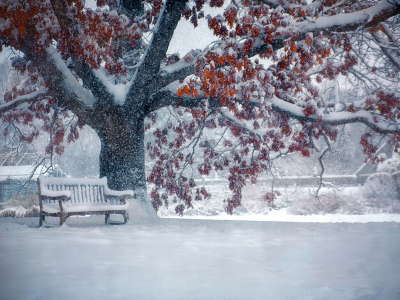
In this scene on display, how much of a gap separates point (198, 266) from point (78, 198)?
4.76 m

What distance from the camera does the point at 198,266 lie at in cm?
280

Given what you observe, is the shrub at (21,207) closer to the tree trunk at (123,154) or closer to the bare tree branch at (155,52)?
the tree trunk at (123,154)

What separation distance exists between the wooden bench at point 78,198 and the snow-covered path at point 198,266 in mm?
1314

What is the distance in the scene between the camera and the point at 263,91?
600 centimetres

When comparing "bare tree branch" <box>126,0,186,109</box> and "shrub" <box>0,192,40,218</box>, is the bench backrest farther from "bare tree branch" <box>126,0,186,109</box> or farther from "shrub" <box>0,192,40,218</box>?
"shrub" <box>0,192,40,218</box>

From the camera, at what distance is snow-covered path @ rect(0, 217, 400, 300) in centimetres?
218

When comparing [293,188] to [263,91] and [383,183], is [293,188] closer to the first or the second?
[383,183]

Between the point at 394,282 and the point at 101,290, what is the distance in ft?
7.56

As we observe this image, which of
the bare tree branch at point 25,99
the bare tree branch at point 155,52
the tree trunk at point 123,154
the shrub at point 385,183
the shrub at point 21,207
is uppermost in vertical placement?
the bare tree branch at point 155,52

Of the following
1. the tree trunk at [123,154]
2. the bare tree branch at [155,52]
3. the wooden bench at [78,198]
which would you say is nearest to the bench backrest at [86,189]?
the wooden bench at [78,198]

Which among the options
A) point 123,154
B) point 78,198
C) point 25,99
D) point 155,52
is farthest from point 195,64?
point 25,99

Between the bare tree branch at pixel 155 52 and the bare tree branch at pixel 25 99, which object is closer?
the bare tree branch at pixel 155 52

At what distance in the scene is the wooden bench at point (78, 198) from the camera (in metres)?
5.71

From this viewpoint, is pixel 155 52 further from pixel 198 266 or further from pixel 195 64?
pixel 198 266
